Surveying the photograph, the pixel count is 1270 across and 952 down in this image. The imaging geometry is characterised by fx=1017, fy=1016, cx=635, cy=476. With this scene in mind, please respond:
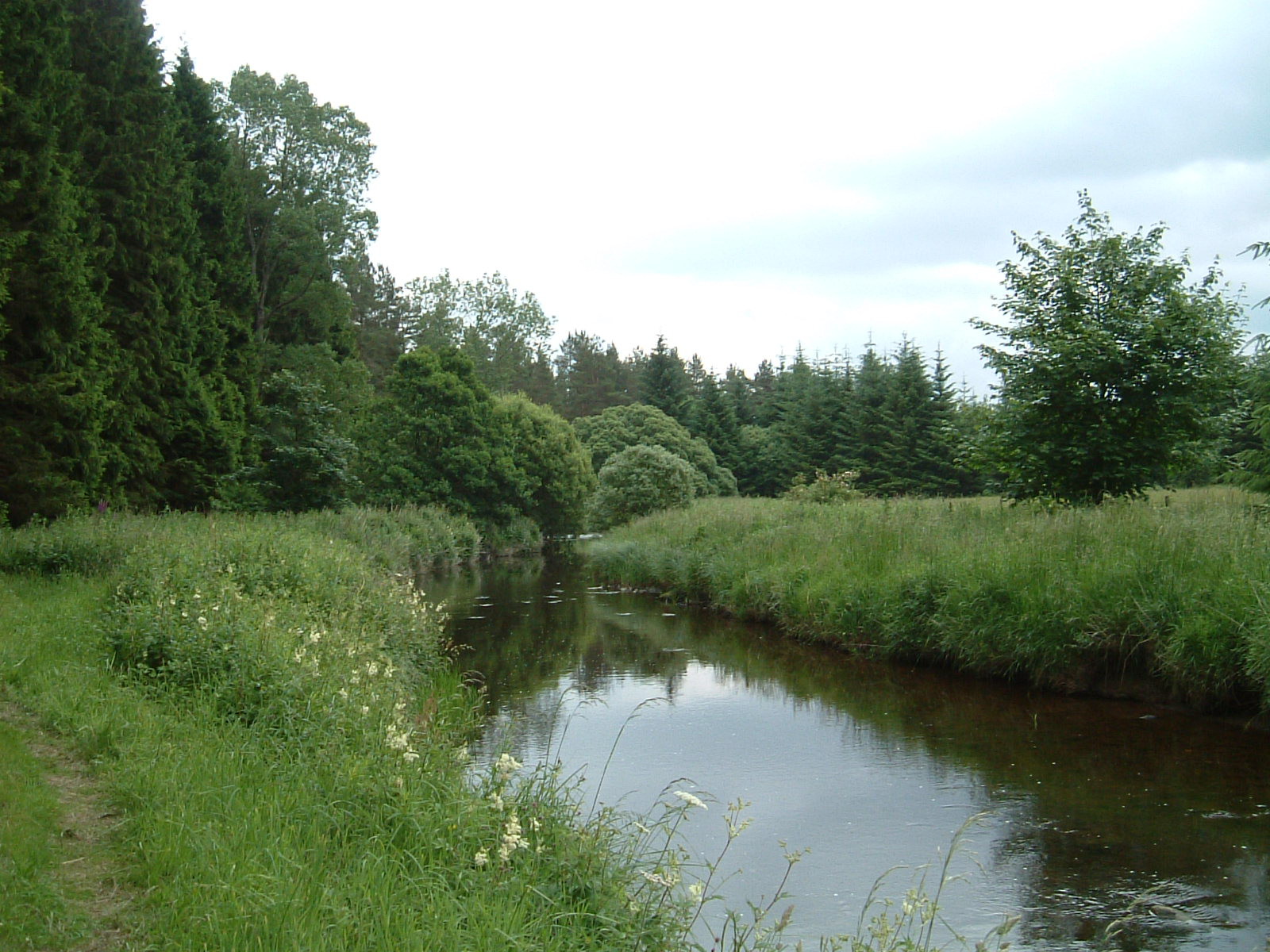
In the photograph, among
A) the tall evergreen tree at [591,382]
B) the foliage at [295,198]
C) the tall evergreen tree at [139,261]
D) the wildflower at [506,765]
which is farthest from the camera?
the tall evergreen tree at [591,382]

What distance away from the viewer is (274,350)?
36250 millimetres

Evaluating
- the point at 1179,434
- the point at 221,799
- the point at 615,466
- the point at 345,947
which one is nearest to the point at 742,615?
the point at 1179,434

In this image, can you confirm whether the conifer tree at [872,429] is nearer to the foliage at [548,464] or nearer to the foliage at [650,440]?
the foliage at [650,440]

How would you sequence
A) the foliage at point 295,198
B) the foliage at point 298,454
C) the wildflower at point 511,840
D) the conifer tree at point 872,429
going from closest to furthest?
the wildflower at point 511,840 < the foliage at point 298,454 < the foliage at point 295,198 < the conifer tree at point 872,429

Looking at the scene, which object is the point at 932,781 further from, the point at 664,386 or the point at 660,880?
the point at 664,386

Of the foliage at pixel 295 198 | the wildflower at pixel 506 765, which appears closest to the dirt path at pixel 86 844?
the wildflower at pixel 506 765

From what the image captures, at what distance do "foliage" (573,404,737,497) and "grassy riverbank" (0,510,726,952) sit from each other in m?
48.3

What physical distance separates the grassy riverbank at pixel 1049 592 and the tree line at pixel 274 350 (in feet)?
6.21

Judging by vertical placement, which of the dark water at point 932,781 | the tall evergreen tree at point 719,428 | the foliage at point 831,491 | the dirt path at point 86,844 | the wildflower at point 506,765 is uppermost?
the tall evergreen tree at point 719,428

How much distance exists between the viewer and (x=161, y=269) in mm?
25281

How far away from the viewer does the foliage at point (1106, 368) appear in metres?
17.0

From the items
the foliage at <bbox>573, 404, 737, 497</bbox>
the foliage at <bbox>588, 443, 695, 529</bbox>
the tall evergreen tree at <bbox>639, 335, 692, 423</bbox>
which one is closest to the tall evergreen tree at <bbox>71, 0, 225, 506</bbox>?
the foliage at <bbox>588, 443, 695, 529</bbox>

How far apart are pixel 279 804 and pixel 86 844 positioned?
0.88 m

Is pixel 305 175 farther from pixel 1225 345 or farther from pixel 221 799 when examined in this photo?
pixel 221 799
